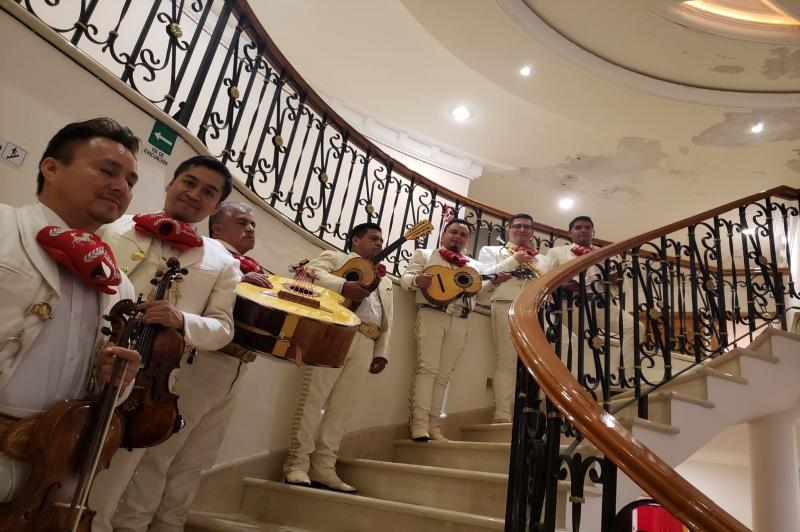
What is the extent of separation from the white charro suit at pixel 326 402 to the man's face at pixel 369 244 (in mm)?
200

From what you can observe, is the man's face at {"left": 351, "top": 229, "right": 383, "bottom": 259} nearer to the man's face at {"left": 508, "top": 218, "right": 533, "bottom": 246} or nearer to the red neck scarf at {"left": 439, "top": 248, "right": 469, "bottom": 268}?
the red neck scarf at {"left": 439, "top": 248, "right": 469, "bottom": 268}

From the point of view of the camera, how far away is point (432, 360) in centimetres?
375

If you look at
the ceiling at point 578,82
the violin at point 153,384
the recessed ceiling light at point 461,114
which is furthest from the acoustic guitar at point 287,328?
the recessed ceiling light at point 461,114

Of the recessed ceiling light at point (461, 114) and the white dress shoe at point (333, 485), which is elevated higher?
the recessed ceiling light at point (461, 114)

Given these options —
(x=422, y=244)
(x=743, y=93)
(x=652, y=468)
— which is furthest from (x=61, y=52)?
(x=743, y=93)

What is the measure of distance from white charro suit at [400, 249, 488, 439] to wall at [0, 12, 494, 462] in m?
0.24

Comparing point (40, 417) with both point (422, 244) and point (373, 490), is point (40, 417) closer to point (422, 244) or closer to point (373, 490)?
point (373, 490)

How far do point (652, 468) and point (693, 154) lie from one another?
21.9ft

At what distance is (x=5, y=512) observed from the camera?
40.0 inches

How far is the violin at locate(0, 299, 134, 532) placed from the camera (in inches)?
40.8

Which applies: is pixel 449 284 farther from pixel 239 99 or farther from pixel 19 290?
pixel 19 290

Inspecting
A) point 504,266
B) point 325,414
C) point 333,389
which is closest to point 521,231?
point 504,266

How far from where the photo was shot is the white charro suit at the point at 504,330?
13.1ft

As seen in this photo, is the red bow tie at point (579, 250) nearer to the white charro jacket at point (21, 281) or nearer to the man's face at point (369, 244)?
the man's face at point (369, 244)
